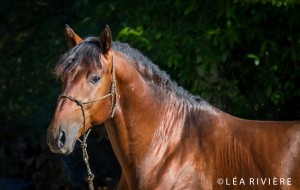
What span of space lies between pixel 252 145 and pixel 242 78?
8.19ft

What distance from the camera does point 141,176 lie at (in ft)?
13.0

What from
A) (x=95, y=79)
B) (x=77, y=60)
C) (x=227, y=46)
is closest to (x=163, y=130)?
(x=95, y=79)

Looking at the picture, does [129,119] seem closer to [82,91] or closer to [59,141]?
[82,91]

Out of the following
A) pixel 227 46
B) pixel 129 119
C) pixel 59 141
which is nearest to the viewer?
pixel 59 141

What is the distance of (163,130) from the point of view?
414 centimetres

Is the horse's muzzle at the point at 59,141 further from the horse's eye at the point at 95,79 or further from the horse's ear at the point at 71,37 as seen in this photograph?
the horse's ear at the point at 71,37

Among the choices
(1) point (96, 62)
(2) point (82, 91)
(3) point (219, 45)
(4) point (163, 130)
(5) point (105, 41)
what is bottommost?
(4) point (163, 130)

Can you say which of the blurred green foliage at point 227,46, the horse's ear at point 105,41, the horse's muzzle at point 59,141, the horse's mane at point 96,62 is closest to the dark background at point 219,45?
the blurred green foliage at point 227,46

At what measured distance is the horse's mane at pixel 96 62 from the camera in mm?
3822

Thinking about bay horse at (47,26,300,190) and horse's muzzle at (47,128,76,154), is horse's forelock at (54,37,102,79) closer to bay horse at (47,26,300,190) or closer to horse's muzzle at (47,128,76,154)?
bay horse at (47,26,300,190)

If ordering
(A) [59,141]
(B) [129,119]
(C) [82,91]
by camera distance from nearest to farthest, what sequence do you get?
1. (A) [59,141]
2. (C) [82,91]
3. (B) [129,119]

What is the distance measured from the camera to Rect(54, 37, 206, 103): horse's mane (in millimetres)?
3822

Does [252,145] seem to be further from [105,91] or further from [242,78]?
[242,78]

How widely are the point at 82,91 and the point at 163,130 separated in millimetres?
647
